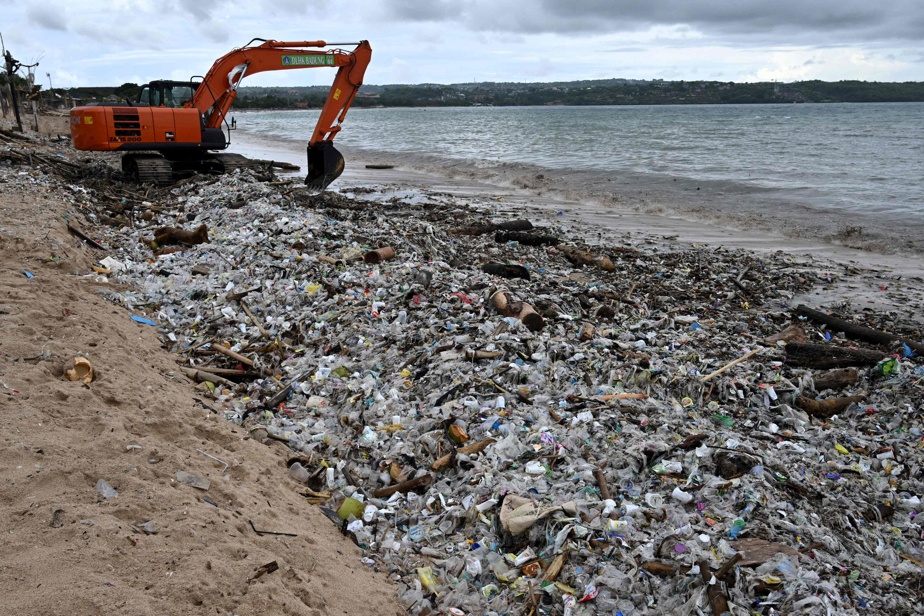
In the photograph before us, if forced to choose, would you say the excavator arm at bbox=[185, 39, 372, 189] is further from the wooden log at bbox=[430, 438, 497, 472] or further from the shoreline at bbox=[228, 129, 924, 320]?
the wooden log at bbox=[430, 438, 497, 472]

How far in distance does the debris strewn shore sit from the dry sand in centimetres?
2

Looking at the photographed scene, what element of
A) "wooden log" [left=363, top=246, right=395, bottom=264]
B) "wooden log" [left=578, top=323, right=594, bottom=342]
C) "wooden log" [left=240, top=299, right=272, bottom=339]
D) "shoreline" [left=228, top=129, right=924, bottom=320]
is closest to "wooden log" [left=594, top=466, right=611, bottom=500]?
"wooden log" [left=578, top=323, right=594, bottom=342]

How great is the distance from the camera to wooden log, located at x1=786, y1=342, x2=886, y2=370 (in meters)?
5.96

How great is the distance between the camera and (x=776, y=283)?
9.32 metres

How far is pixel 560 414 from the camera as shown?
458 centimetres

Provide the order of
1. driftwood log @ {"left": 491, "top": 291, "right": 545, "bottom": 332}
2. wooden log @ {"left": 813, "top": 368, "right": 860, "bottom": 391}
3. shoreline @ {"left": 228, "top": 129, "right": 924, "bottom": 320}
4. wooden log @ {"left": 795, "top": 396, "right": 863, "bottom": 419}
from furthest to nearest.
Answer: shoreline @ {"left": 228, "top": 129, "right": 924, "bottom": 320} < driftwood log @ {"left": 491, "top": 291, "right": 545, "bottom": 332} < wooden log @ {"left": 813, "top": 368, "right": 860, "bottom": 391} < wooden log @ {"left": 795, "top": 396, "right": 863, "bottom": 419}

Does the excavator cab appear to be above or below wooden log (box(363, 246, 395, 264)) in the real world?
above

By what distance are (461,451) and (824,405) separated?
3054mm

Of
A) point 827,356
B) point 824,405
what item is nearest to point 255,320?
point 824,405

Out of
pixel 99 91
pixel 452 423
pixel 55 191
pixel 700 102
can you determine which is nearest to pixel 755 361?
pixel 452 423

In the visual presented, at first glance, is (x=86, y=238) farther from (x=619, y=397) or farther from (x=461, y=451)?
(x=619, y=397)

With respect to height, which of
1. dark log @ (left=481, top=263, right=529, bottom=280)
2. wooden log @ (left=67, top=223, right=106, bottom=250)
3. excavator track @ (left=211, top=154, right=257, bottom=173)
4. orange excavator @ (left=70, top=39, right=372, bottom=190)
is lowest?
dark log @ (left=481, top=263, right=529, bottom=280)

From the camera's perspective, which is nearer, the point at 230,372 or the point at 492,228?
the point at 230,372

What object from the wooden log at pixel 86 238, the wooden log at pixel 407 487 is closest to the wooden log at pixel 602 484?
the wooden log at pixel 407 487
